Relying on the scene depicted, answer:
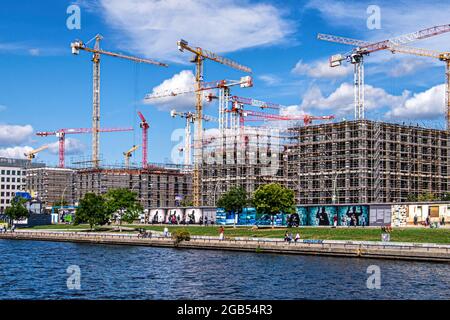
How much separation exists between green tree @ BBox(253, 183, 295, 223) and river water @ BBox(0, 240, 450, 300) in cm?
3374

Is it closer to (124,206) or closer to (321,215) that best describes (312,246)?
(321,215)

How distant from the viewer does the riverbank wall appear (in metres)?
68.4

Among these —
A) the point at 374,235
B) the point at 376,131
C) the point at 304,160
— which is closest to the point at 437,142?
the point at 376,131

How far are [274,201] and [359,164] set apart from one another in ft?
103

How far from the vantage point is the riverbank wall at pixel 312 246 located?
68.4 meters

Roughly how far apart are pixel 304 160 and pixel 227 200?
30.9 meters

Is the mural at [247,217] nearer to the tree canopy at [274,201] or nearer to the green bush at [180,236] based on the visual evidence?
the tree canopy at [274,201]

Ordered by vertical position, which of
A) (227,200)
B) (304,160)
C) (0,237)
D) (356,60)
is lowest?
(0,237)

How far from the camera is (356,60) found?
160 m

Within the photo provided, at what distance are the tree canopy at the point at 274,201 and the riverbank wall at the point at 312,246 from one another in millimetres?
22857

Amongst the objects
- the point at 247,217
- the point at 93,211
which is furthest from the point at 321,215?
the point at 93,211
